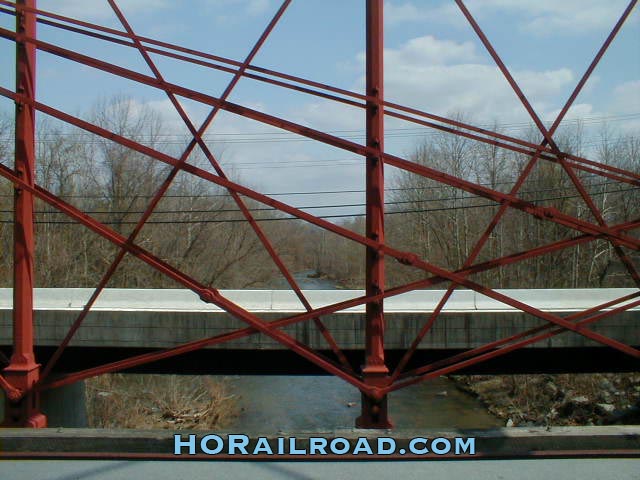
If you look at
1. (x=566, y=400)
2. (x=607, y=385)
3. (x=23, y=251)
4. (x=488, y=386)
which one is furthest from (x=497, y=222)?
(x=488, y=386)

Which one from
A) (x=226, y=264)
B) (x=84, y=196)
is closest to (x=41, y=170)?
(x=84, y=196)

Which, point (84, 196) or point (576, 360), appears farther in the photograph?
point (84, 196)

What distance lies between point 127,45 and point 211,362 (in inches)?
212

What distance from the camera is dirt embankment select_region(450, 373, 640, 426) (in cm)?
1599

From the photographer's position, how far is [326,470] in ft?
11.3

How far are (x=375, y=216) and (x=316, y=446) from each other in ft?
6.81

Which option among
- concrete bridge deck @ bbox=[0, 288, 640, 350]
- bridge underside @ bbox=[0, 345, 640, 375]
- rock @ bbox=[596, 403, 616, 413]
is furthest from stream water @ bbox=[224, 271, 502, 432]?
concrete bridge deck @ bbox=[0, 288, 640, 350]

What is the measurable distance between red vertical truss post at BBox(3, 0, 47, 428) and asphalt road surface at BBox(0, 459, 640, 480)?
1405 millimetres

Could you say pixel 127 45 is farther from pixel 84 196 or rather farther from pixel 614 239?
pixel 84 196

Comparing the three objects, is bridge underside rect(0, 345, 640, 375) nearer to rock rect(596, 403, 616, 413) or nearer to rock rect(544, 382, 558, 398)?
rock rect(596, 403, 616, 413)

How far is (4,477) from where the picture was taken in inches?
134

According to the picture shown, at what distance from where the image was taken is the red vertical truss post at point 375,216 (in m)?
4.98

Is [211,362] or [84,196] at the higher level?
[84,196]

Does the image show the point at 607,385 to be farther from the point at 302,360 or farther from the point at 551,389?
the point at 302,360
